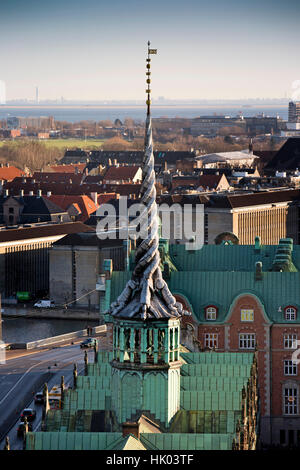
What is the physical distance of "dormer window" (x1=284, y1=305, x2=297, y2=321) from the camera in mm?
42656

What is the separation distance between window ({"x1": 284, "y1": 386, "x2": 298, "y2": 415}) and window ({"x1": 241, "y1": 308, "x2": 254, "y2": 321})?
2.13 metres

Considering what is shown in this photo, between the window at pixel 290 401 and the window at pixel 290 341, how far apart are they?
1119 mm

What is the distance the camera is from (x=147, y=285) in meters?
22.4

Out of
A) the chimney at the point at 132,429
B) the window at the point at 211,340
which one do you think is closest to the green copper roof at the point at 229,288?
the window at the point at 211,340

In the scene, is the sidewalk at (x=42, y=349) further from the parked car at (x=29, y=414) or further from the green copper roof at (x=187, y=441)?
the green copper roof at (x=187, y=441)

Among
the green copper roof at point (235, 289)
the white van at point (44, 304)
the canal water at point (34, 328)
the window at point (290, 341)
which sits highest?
the green copper roof at point (235, 289)

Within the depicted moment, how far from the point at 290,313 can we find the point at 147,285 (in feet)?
68.2

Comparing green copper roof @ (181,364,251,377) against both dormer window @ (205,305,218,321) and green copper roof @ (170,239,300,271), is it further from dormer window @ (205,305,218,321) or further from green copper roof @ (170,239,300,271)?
green copper roof @ (170,239,300,271)

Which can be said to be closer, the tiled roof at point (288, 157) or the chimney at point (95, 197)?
the chimney at point (95, 197)

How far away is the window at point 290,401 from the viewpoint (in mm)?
42062

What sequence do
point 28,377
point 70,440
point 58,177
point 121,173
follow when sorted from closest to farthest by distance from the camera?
point 70,440, point 28,377, point 58,177, point 121,173

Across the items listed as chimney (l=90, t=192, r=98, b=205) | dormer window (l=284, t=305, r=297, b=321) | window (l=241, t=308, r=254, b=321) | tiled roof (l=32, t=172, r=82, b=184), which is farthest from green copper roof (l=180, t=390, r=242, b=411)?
tiled roof (l=32, t=172, r=82, b=184)

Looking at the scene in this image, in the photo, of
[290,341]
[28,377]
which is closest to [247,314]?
[290,341]

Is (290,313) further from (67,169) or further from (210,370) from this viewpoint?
(67,169)
